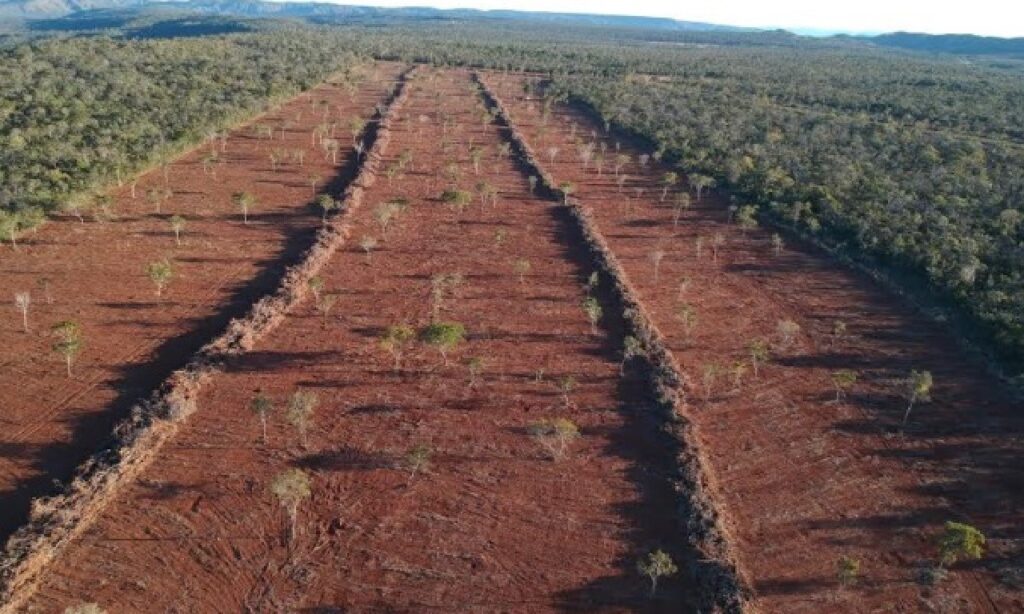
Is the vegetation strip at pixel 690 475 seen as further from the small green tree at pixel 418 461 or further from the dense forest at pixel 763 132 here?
the dense forest at pixel 763 132

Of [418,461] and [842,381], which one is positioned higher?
[842,381]

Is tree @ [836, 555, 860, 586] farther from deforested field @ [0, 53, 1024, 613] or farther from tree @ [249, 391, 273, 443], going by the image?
tree @ [249, 391, 273, 443]

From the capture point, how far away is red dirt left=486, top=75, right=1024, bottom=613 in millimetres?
21672

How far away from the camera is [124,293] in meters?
37.7

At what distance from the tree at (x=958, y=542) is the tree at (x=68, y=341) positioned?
30910mm

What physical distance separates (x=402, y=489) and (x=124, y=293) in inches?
843

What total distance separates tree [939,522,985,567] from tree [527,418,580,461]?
37.6 ft

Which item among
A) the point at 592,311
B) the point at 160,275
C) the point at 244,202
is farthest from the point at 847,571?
the point at 244,202

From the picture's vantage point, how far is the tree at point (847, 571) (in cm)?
2072

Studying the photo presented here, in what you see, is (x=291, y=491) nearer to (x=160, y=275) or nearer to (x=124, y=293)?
(x=160, y=275)

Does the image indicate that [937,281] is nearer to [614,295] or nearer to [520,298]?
[614,295]

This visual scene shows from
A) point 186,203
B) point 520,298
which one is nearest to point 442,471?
point 520,298

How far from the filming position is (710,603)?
20188mm

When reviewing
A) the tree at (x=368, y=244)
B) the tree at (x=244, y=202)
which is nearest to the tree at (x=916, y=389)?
the tree at (x=368, y=244)
